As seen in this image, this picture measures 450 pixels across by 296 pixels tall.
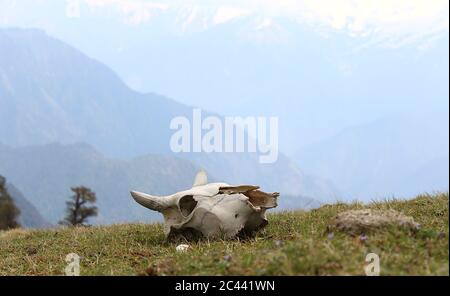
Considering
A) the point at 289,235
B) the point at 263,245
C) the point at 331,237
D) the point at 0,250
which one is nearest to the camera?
the point at 331,237

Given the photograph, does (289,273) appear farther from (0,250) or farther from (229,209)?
(0,250)

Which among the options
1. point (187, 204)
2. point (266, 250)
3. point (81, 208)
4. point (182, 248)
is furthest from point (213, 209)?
point (81, 208)

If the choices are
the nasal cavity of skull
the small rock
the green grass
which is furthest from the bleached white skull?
the small rock

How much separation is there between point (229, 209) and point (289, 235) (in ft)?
3.62

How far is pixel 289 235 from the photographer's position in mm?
9758

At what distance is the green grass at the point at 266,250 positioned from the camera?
19.7 ft

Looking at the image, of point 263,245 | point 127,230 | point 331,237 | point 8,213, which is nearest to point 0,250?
point 127,230

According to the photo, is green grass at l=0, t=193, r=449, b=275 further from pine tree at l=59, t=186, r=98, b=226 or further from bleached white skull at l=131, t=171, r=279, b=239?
pine tree at l=59, t=186, r=98, b=226

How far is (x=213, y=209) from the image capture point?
33.9 ft

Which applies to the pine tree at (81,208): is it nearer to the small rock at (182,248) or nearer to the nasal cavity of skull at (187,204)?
the nasal cavity of skull at (187,204)

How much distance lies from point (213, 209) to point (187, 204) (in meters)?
0.75

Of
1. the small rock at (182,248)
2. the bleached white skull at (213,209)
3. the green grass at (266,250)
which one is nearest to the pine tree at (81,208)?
the green grass at (266,250)

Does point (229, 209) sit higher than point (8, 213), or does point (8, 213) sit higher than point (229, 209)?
point (8, 213)
